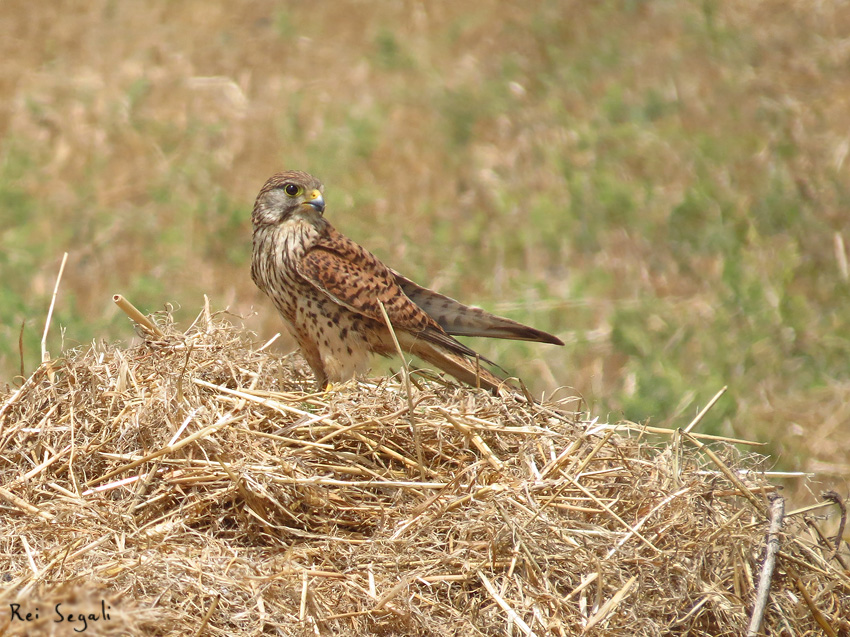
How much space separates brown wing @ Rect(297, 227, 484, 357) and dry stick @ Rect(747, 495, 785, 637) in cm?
146

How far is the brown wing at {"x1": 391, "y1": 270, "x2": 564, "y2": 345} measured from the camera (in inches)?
148

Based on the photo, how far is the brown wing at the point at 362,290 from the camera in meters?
3.99

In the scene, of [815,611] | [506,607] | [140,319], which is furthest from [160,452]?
[815,611]

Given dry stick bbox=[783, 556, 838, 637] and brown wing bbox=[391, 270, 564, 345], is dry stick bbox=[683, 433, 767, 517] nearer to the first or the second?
dry stick bbox=[783, 556, 838, 637]

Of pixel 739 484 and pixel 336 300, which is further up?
pixel 739 484

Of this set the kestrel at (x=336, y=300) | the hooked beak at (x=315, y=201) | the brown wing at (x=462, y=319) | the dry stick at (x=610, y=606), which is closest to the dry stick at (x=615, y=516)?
the dry stick at (x=610, y=606)

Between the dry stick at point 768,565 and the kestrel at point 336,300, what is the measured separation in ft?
4.73

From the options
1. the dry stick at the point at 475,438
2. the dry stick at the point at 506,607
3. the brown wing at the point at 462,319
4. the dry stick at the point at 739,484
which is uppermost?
the dry stick at the point at 739,484

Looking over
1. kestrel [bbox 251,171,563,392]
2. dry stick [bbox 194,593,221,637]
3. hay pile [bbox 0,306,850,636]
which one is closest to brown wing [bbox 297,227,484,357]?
kestrel [bbox 251,171,563,392]

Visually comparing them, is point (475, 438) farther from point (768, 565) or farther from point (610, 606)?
point (768, 565)

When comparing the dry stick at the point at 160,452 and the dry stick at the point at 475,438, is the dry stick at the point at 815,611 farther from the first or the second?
the dry stick at the point at 160,452

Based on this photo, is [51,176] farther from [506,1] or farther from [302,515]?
[302,515]

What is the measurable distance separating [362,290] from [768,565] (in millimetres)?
1979

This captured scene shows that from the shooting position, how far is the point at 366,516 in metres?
2.82
